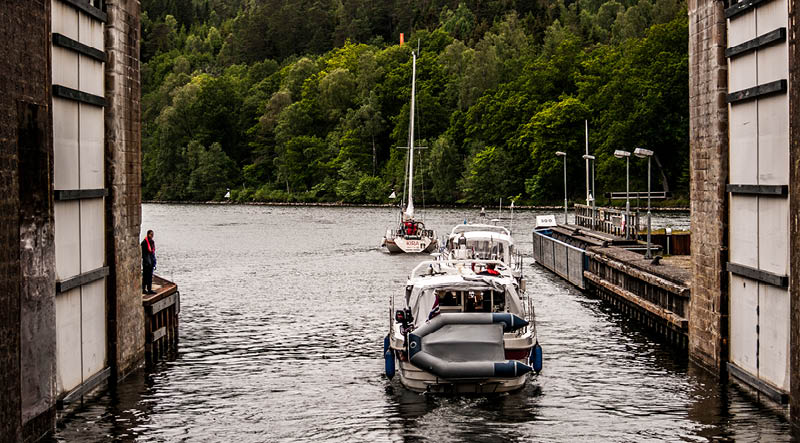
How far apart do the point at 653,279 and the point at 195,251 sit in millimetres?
47224

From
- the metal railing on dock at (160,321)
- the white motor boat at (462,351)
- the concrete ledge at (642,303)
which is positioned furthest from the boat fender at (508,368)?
the metal railing on dock at (160,321)

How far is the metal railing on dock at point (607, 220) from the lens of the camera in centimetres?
5156

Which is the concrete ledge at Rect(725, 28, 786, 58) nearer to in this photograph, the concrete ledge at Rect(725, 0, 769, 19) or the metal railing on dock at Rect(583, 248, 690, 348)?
the concrete ledge at Rect(725, 0, 769, 19)

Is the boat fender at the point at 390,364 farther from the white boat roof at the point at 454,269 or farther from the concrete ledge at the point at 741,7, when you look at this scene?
the concrete ledge at the point at 741,7

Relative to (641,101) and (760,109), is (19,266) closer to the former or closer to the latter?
(760,109)

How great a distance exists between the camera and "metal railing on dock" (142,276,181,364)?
28.3 meters

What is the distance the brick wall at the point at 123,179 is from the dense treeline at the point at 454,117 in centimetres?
9692

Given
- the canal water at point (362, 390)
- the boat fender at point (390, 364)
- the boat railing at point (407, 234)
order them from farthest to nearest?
the boat railing at point (407, 234), the boat fender at point (390, 364), the canal water at point (362, 390)

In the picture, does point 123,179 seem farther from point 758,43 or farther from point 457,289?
point 758,43

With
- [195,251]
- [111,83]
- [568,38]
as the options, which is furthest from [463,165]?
[111,83]

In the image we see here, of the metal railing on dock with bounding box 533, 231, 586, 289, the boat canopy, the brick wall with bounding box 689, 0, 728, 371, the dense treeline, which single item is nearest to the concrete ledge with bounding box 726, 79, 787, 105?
the brick wall with bounding box 689, 0, 728, 371

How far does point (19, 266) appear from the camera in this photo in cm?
1744

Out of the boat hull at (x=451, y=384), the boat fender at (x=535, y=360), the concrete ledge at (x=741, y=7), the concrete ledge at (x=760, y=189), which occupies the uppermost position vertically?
the concrete ledge at (x=741, y=7)

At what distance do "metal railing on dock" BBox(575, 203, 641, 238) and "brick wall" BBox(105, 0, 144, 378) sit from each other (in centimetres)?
2821
